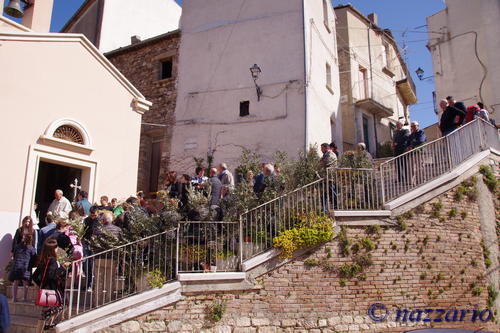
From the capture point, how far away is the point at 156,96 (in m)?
17.2

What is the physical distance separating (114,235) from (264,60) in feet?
31.0

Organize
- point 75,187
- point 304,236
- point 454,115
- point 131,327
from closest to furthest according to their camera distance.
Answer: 1. point 131,327
2. point 304,236
3. point 75,187
4. point 454,115

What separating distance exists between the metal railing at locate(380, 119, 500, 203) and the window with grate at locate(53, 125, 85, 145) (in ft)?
25.4

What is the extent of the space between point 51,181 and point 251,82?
7.32 meters

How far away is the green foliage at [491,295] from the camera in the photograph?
31.9 ft

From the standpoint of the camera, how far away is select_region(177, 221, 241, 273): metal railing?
8.19 m

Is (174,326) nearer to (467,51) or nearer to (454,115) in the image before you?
(454,115)

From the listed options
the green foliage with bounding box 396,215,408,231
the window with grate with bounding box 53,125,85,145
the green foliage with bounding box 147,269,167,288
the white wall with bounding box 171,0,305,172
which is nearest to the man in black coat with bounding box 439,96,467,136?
the green foliage with bounding box 396,215,408,231

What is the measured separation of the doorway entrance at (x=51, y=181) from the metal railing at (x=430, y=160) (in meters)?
7.95

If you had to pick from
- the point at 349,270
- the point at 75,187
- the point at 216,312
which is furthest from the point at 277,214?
the point at 75,187

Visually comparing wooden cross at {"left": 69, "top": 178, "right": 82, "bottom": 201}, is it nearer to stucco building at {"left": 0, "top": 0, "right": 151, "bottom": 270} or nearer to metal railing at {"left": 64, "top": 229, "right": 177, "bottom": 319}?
stucco building at {"left": 0, "top": 0, "right": 151, "bottom": 270}

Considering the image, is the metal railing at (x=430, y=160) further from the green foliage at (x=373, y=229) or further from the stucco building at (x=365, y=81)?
the stucco building at (x=365, y=81)

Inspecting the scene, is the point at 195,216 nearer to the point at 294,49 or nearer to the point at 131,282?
the point at 131,282

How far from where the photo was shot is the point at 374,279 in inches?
353
